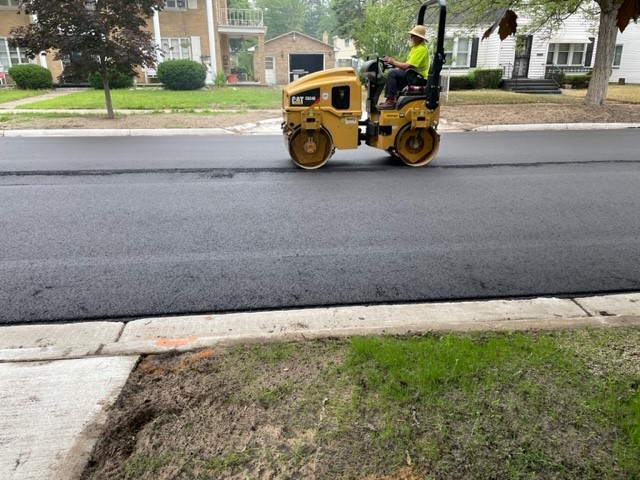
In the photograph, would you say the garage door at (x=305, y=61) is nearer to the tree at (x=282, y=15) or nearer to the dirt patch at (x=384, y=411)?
the dirt patch at (x=384, y=411)

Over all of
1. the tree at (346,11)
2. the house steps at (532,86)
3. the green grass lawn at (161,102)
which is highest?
the tree at (346,11)

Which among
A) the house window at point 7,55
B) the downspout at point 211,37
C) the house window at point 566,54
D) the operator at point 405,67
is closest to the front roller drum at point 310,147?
the operator at point 405,67

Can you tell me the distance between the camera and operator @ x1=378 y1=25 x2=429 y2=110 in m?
8.73

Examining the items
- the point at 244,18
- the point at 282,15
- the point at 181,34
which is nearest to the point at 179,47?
the point at 181,34

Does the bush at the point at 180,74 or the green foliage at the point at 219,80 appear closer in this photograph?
the bush at the point at 180,74

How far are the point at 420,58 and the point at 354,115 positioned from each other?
5.04 feet

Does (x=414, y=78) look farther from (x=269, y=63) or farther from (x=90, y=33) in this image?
(x=269, y=63)

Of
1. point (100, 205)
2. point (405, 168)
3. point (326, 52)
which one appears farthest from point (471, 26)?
point (326, 52)

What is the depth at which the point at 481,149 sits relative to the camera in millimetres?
11141

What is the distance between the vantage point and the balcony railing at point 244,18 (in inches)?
1412

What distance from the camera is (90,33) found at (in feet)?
48.2

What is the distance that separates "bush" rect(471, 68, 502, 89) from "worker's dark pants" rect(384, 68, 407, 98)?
21998 mm

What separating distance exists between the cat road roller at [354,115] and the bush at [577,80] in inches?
1057

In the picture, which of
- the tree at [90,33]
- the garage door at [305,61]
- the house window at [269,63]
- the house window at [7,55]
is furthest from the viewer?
the garage door at [305,61]
